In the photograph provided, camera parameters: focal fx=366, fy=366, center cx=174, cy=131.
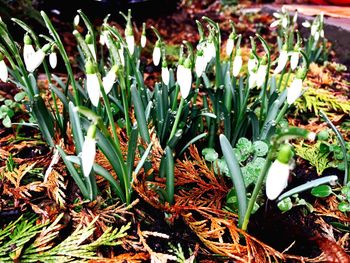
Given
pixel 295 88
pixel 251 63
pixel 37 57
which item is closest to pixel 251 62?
pixel 251 63

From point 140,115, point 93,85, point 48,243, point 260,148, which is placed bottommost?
point 48,243

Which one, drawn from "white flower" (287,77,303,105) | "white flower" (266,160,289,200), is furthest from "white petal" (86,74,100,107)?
"white flower" (287,77,303,105)

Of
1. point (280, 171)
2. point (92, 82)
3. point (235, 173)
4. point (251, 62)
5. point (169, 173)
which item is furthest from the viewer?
point (251, 62)

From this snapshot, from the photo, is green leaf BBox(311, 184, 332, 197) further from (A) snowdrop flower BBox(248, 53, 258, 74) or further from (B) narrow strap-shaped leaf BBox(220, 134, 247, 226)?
(A) snowdrop flower BBox(248, 53, 258, 74)

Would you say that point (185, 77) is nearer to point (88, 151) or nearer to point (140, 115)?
point (140, 115)

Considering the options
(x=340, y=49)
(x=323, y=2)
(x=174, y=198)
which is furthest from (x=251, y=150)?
(x=323, y=2)

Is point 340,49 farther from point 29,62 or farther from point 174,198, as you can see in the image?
point 29,62
